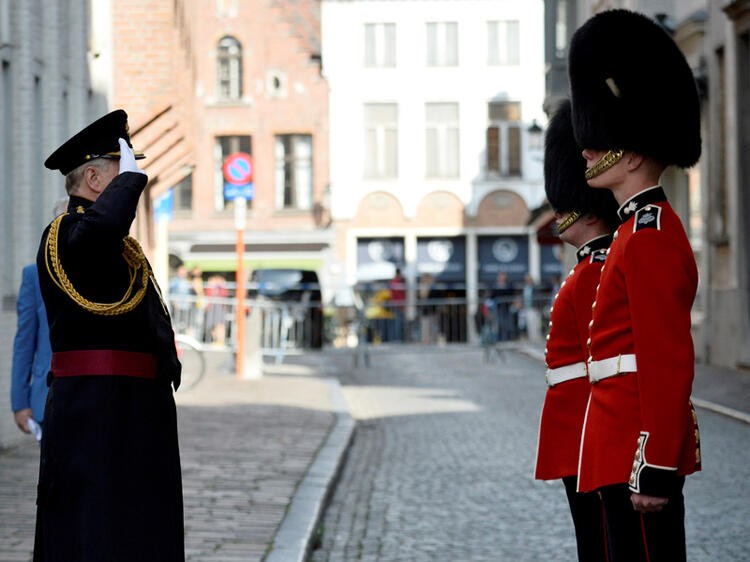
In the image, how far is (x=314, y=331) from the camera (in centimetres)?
2936

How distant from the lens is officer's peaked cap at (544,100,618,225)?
5234 millimetres

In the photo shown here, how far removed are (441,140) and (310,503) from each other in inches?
1664

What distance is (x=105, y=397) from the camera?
499 cm

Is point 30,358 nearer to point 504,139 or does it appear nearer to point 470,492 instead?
point 470,492

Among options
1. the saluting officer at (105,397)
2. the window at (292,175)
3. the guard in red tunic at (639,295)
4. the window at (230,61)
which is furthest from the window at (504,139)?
the guard in red tunic at (639,295)

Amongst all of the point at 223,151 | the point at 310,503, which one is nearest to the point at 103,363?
the point at 310,503

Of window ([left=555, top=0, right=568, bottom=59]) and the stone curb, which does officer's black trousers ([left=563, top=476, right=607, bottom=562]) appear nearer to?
the stone curb

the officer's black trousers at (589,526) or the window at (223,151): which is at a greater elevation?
the window at (223,151)

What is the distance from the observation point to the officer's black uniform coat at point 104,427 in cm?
493

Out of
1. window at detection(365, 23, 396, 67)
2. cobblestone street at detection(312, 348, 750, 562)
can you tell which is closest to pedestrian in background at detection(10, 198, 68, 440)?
cobblestone street at detection(312, 348, 750, 562)

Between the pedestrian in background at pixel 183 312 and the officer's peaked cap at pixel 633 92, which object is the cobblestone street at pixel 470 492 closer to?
the officer's peaked cap at pixel 633 92

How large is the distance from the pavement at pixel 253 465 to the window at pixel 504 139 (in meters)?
30.5

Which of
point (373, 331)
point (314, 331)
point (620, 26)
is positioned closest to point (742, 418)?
point (620, 26)

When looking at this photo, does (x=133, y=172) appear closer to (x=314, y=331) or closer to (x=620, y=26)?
(x=620, y=26)
